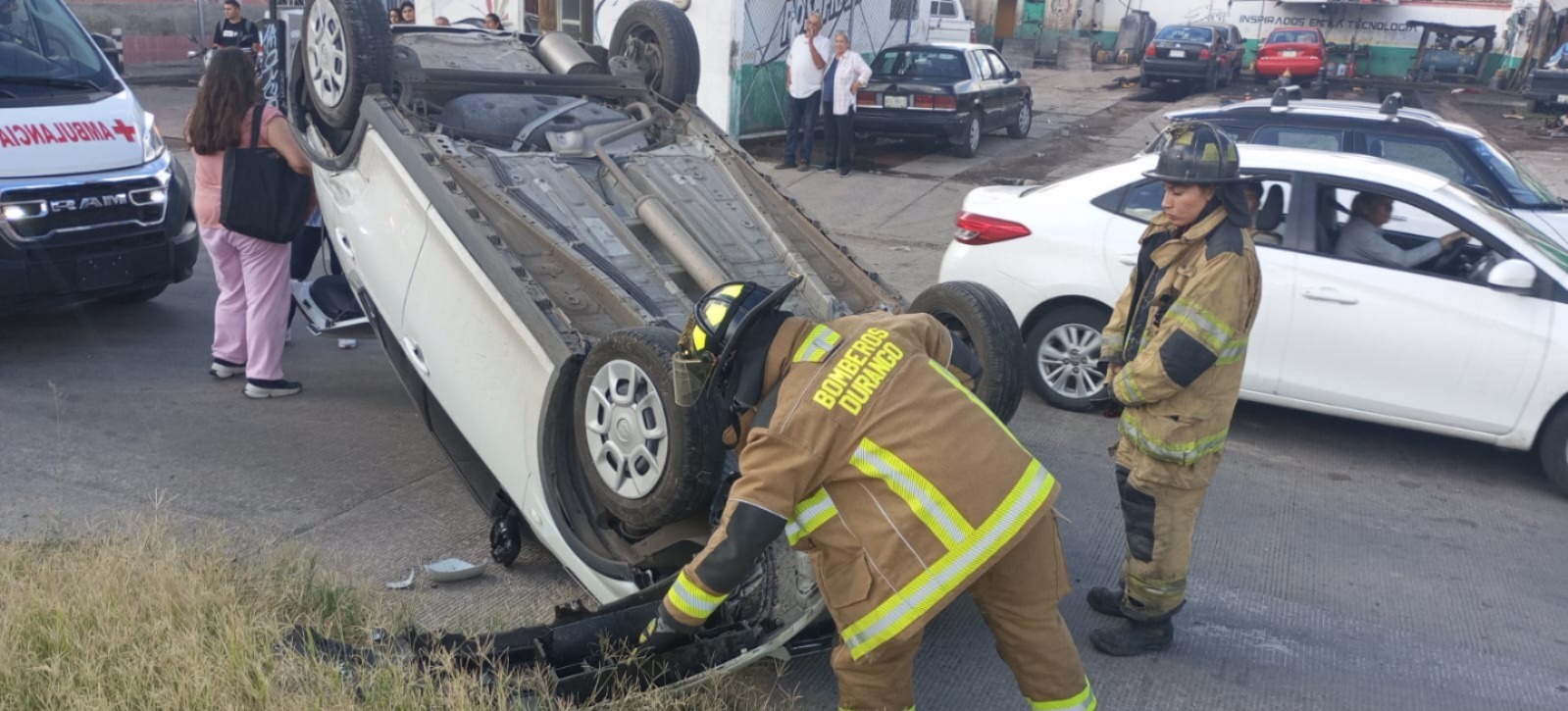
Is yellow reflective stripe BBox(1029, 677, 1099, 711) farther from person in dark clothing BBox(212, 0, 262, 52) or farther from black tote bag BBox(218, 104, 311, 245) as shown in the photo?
person in dark clothing BBox(212, 0, 262, 52)

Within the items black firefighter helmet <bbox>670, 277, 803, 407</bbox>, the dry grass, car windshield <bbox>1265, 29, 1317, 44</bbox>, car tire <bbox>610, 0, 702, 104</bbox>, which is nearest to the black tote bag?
car tire <bbox>610, 0, 702, 104</bbox>

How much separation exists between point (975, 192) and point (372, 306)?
3511 millimetres

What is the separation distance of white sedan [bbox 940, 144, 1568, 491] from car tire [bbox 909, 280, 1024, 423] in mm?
1988

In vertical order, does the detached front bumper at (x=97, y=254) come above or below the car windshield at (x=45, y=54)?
below

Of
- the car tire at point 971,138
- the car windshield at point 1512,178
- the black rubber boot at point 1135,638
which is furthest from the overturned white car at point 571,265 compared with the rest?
the car tire at point 971,138

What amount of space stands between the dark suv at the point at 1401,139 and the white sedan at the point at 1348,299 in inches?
35.7

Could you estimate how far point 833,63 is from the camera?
1391 centimetres

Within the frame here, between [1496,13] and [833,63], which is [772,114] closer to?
[833,63]

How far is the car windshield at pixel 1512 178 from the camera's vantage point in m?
7.67

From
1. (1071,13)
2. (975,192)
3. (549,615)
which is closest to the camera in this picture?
(549,615)

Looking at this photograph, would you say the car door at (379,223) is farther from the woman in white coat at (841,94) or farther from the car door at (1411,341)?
the woman in white coat at (841,94)

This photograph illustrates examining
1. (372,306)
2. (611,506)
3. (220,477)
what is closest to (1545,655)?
(611,506)

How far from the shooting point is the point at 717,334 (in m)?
2.84

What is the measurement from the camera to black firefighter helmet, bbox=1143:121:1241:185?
387 cm
